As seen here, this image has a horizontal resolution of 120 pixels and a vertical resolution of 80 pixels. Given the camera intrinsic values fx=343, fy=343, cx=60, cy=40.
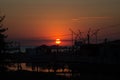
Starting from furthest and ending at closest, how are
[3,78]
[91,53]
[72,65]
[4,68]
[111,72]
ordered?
[91,53] → [72,65] → [111,72] → [4,68] → [3,78]

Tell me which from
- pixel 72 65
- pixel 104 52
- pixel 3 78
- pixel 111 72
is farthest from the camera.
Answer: pixel 104 52

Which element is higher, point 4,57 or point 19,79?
point 4,57

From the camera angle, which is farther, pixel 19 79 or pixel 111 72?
pixel 111 72

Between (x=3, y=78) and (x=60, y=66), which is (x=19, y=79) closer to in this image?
(x=3, y=78)

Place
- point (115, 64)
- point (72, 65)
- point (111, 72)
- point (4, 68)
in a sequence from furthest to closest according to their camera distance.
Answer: point (72, 65) → point (115, 64) → point (111, 72) → point (4, 68)

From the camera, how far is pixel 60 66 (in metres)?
58.2

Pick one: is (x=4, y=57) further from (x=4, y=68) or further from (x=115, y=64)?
(x=115, y=64)

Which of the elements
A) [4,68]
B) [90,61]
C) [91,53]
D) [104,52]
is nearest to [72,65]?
[90,61]

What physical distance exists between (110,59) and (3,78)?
70.2 feet

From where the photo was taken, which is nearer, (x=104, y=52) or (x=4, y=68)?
(x=4, y=68)

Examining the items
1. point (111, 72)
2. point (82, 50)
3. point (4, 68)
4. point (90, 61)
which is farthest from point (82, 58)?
point (4, 68)

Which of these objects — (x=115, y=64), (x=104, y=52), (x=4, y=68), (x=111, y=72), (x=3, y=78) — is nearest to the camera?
(x=3, y=78)

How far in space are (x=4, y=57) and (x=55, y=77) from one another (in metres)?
5.30

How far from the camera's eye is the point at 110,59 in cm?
4850
